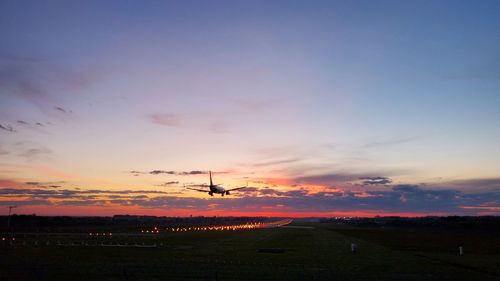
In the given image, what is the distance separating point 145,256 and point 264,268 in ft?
57.6

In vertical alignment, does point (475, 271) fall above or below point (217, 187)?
below


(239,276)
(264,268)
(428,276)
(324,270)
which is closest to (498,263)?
(428,276)

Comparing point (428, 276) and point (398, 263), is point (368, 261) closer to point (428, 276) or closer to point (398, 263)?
point (398, 263)

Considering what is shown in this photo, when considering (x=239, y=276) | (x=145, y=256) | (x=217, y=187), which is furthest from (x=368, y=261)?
(x=217, y=187)

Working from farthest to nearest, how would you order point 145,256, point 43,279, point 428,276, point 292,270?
point 145,256 → point 292,270 → point 428,276 → point 43,279

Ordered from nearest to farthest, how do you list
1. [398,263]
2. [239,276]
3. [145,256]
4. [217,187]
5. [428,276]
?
[239,276] < [428,276] < [398,263] < [145,256] < [217,187]

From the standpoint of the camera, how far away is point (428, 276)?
3825 cm

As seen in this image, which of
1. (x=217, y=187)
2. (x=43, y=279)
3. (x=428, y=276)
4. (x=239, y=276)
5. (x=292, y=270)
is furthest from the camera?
(x=217, y=187)

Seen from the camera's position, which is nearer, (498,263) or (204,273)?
(204,273)

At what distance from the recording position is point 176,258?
51.4 metres

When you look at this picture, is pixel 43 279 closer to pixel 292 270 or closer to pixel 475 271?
pixel 292 270

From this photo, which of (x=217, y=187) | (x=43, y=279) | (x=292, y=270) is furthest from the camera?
(x=217, y=187)

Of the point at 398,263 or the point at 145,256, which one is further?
the point at 145,256

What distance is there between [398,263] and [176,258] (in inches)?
949
